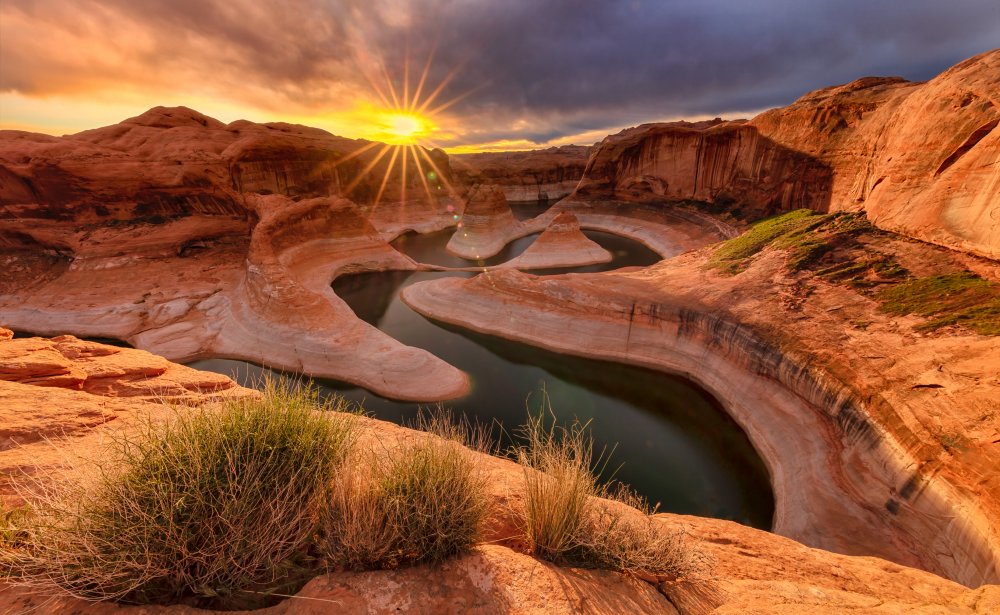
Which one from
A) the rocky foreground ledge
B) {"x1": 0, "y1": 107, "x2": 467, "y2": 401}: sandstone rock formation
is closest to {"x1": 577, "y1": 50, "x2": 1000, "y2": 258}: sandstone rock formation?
the rocky foreground ledge

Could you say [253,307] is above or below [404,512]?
below

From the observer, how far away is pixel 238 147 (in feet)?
71.4

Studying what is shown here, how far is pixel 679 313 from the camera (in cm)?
1236

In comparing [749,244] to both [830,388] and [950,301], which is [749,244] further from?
[830,388]

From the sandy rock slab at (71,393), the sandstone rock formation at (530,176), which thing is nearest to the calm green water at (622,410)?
the sandy rock slab at (71,393)

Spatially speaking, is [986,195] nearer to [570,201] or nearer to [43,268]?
[570,201]

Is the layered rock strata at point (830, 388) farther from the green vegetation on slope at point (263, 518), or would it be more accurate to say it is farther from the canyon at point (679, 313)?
the green vegetation on slope at point (263, 518)

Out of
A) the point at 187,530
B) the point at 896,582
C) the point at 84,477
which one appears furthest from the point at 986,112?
the point at 84,477

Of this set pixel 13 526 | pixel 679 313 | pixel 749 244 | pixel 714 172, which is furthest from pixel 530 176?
pixel 13 526

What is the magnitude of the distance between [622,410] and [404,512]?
31.2 ft

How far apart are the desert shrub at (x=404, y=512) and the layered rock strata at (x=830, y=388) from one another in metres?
6.97

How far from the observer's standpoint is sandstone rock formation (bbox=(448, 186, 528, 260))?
29.5 m

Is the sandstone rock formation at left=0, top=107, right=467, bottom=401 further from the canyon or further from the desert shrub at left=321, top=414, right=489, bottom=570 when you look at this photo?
the desert shrub at left=321, top=414, right=489, bottom=570

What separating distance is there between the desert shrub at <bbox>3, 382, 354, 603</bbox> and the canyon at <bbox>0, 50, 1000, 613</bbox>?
20 centimetres
